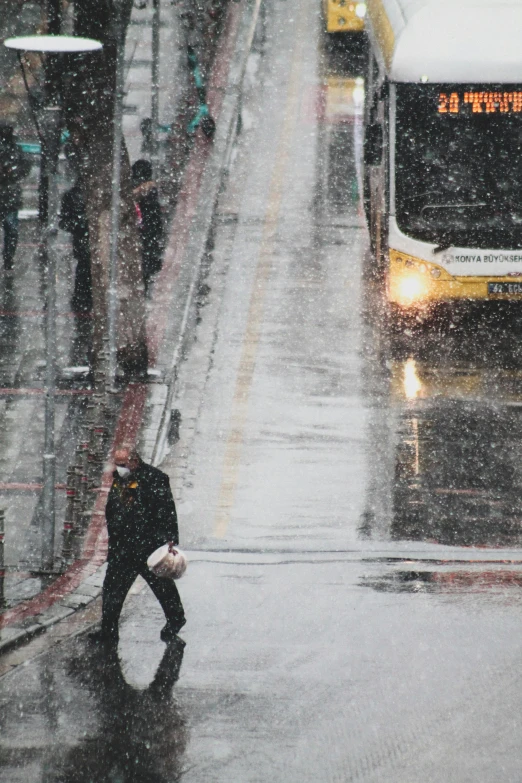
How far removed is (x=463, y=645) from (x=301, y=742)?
203cm

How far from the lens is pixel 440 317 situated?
2000 centimetres

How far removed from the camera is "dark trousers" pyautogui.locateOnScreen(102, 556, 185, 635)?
10.8 meters

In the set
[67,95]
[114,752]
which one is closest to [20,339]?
[67,95]

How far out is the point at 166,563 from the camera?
10375mm

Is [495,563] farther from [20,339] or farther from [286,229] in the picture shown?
[286,229]

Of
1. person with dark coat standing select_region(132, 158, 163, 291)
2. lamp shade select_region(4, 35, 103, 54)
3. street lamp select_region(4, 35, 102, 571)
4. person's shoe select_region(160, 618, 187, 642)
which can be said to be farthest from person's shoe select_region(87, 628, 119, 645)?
person with dark coat standing select_region(132, 158, 163, 291)

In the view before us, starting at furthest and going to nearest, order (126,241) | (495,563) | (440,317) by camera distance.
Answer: (440,317), (126,241), (495,563)

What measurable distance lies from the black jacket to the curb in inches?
42.3

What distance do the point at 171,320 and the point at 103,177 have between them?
2.98 metres

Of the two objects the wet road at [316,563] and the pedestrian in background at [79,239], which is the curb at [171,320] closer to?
the wet road at [316,563]

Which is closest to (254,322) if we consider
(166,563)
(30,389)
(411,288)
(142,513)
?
(411,288)

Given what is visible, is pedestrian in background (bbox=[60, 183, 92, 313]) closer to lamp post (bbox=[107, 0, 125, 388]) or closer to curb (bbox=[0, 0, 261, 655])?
curb (bbox=[0, 0, 261, 655])

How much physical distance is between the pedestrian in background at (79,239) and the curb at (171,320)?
1021 millimetres

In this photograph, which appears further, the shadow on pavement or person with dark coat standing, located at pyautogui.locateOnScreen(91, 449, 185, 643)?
person with dark coat standing, located at pyautogui.locateOnScreen(91, 449, 185, 643)
